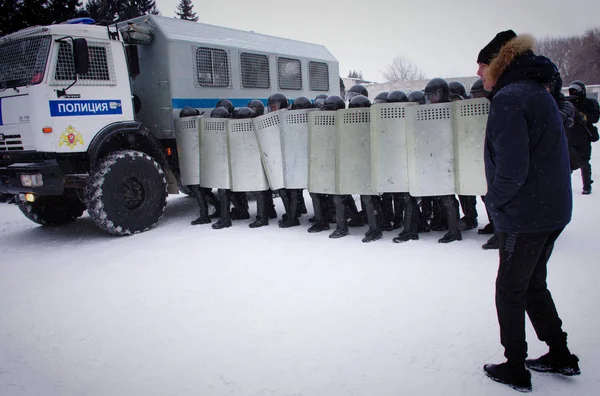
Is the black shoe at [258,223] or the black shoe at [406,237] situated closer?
the black shoe at [406,237]

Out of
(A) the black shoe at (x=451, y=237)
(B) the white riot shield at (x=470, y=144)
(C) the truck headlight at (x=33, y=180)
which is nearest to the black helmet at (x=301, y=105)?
(B) the white riot shield at (x=470, y=144)

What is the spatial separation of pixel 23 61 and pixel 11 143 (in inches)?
46.9

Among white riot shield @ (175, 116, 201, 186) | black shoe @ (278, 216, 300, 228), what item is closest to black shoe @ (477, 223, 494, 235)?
black shoe @ (278, 216, 300, 228)

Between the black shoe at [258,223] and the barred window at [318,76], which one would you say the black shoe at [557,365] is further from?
the barred window at [318,76]

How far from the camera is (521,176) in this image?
2.52 m

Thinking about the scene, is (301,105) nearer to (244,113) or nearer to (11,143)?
(244,113)

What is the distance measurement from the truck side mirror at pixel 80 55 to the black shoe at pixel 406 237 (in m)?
4.95

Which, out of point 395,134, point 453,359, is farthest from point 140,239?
point 453,359

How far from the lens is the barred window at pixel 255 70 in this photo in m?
9.62

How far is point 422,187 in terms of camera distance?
595 centimetres

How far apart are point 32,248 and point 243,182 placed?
3.28 metres

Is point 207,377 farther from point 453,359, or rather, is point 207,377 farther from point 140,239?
point 140,239

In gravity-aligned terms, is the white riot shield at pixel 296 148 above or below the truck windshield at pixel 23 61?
below

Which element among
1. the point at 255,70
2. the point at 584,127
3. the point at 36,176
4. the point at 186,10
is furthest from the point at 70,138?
the point at 186,10
